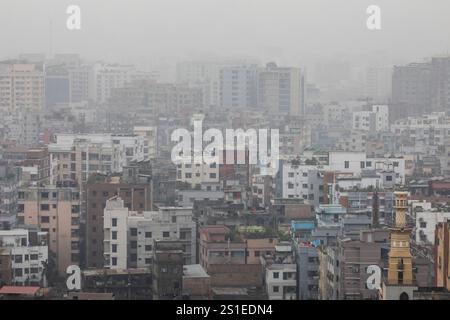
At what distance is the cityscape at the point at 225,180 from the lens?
580 centimetres

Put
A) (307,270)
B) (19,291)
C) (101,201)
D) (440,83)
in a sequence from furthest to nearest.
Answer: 1. (440,83)
2. (101,201)
3. (307,270)
4. (19,291)

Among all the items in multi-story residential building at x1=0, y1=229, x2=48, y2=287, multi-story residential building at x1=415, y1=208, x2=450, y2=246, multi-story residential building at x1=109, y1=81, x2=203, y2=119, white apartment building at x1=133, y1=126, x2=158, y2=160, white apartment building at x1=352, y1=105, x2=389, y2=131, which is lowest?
multi-story residential building at x1=0, y1=229, x2=48, y2=287

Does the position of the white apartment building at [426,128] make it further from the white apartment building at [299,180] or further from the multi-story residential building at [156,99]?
the white apartment building at [299,180]

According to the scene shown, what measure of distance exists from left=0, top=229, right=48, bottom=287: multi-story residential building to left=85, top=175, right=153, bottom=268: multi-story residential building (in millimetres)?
336

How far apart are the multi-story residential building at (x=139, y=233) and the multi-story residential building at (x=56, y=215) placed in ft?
1.69

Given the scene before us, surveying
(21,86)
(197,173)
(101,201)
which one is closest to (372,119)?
(21,86)

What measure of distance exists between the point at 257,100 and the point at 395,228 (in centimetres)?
1338

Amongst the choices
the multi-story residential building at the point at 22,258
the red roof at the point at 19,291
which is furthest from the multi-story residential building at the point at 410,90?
the red roof at the point at 19,291

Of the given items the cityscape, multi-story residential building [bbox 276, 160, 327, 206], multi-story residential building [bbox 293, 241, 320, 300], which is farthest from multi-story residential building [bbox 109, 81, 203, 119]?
multi-story residential building [bbox 293, 241, 320, 300]

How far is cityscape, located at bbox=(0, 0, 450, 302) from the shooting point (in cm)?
580

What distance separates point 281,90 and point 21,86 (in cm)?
365

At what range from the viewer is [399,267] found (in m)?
4.98

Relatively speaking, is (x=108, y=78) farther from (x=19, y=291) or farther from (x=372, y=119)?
(x=19, y=291)

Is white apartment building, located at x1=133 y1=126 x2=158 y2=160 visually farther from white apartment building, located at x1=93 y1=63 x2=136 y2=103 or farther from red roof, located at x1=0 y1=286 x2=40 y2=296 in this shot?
red roof, located at x1=0 y1=286 x2=40 y2=296
